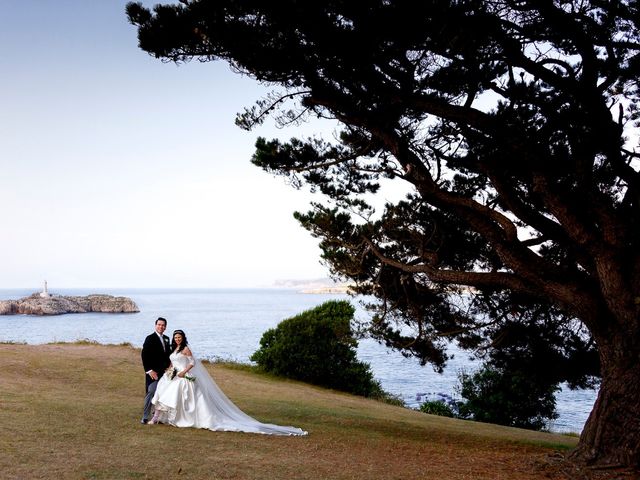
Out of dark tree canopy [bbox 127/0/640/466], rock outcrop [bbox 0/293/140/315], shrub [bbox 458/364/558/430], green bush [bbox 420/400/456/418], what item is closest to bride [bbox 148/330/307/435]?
dark tree canopy [bbox 127/0/640/466]

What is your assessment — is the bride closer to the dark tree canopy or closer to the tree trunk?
the dark tree canopy

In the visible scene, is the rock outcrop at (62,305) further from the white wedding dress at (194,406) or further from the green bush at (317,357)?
the white wedding dress at (194,406)

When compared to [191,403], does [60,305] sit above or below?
below

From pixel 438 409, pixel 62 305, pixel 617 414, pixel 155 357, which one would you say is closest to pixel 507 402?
pixel 438 409

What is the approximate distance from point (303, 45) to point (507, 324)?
22.2 ft

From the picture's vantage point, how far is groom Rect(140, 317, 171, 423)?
10406 mm

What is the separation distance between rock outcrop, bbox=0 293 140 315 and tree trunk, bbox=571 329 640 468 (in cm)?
7514

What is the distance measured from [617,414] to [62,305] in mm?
79270

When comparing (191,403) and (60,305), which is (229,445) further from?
(60,305)

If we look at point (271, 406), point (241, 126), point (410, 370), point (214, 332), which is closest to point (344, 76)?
point (241, 126)

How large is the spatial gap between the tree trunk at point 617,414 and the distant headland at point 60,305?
6976 centimetres

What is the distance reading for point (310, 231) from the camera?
479 inches

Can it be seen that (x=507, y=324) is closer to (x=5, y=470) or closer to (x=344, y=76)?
(x=344, y=76)

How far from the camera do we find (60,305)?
3041 inches
